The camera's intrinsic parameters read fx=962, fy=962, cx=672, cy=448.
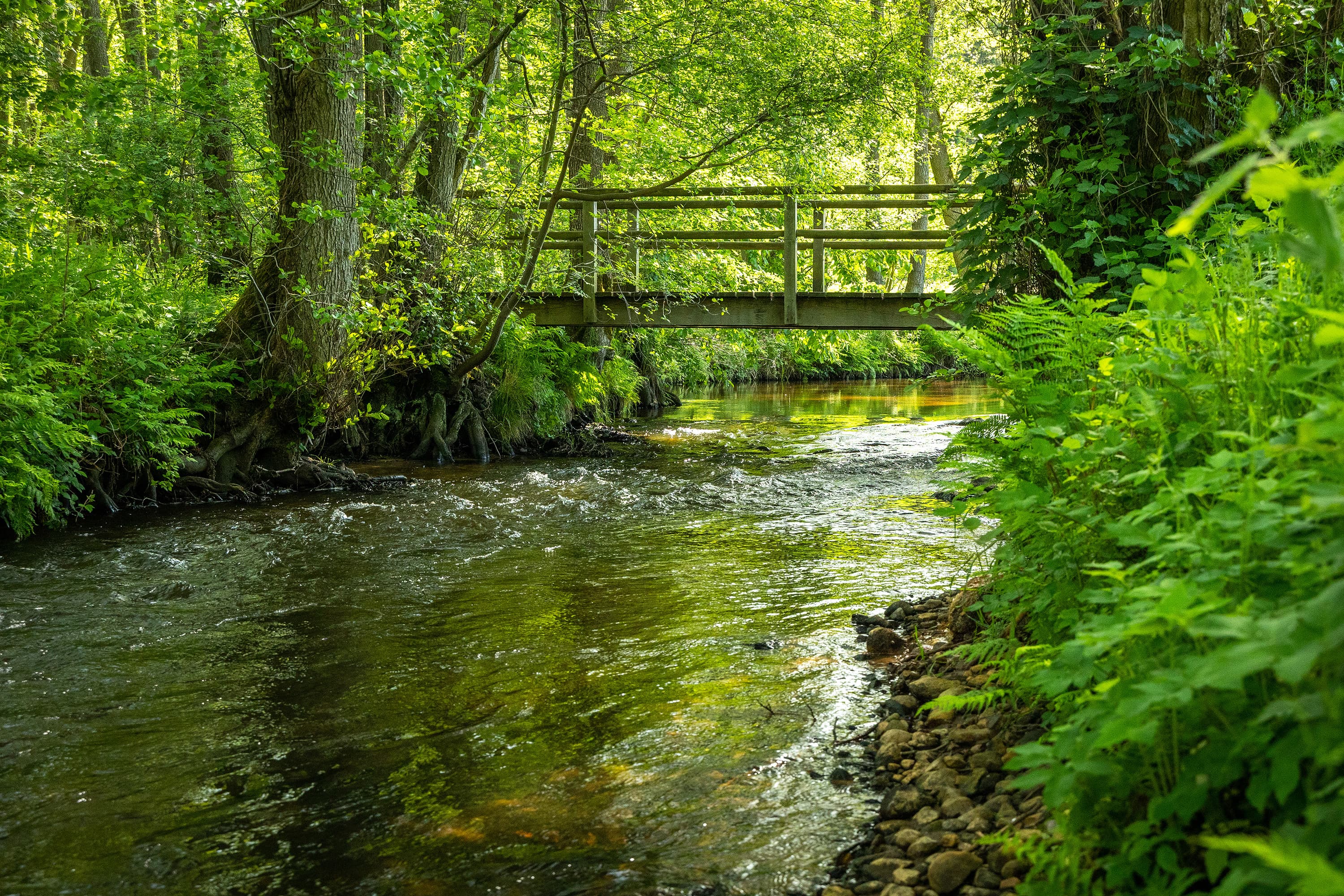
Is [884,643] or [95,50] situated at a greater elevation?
[95,50]

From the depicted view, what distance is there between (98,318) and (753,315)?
800 centimetres

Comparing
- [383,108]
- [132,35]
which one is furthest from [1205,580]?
[132,35]

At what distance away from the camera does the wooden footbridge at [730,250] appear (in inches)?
496

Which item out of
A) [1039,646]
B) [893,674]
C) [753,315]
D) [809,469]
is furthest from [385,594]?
[753,315]

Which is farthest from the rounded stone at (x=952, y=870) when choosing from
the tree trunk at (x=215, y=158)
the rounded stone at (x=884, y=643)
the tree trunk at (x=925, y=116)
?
the tree trunk at (x=215, y=158)

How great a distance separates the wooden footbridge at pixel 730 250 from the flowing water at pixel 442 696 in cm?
487

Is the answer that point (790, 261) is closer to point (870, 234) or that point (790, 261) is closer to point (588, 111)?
point (870, 234)

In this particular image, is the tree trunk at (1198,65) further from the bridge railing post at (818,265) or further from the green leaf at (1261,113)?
the bridge railing post at (818,265)

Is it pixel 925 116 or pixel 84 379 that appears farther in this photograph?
pixel 925 116

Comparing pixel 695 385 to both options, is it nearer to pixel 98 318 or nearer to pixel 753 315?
pixel 753 315

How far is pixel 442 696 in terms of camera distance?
4.08 meters

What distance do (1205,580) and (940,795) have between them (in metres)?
1.34

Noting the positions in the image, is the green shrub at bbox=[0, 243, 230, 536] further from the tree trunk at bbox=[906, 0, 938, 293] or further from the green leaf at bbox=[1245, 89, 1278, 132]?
the green leaf at bbox=[1245, 89, 1278, 132]

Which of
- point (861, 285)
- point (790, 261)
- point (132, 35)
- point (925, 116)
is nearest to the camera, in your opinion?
point (790, 261)
